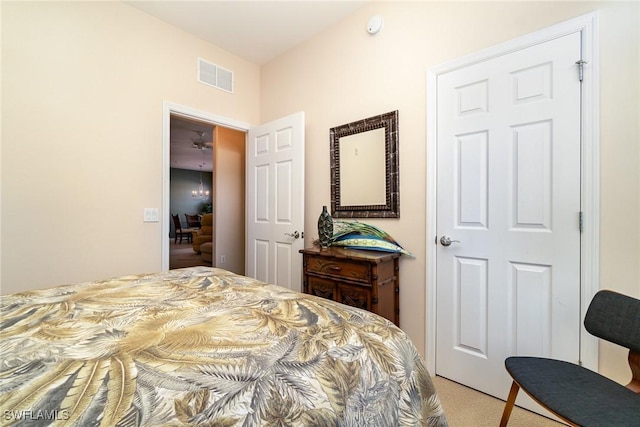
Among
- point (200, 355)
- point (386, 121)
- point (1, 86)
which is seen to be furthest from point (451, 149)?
point (1, 86)

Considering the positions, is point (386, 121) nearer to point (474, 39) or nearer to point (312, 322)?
point (474, 39)

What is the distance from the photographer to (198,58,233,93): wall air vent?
9.33 feet

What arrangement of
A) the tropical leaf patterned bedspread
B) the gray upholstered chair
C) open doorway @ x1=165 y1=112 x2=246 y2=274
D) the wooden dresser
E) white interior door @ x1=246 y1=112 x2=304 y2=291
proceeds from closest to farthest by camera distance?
the tropical leaf patterned bedspread
the gray upholstered chair
the wooden dresser
white interior door @ x1=246 y1=112 x2=304 y2=291
open doorway @ x1=165 y1=112 x2=246 y2=274

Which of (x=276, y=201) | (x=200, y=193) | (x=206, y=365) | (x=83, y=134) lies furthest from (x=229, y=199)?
(x=200, y=193)

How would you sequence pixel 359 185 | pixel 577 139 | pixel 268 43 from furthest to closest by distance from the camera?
pixel 268 43 → pixel 359 185 → pixel 577 139

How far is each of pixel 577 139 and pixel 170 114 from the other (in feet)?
10.1

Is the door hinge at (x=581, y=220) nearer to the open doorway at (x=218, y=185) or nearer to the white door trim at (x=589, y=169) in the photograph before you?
the white door trim at (x=589, y=169)

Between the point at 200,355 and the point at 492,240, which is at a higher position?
the point at 492,240

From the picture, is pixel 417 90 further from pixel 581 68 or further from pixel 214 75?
pixel 214 75

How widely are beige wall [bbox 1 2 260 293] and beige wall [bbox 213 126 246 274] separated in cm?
163

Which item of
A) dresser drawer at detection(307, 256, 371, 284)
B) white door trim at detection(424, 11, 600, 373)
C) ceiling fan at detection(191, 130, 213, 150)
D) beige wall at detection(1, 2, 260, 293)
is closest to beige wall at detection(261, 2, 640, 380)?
white door trim at detection(424, 11, 600, 373)

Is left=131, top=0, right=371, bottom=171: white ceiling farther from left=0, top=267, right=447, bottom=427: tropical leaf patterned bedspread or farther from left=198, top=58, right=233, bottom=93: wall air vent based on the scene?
left=0, top=267, right=447, bottom=427: tropical leaf patterned bedspread

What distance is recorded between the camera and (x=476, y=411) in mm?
1633

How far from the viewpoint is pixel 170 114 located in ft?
8.75
